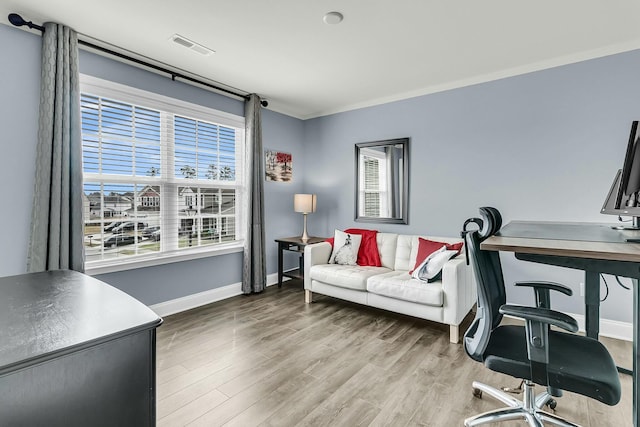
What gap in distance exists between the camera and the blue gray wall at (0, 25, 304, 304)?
2.38 meters

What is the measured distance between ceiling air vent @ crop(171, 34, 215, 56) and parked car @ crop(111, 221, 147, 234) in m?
1.78

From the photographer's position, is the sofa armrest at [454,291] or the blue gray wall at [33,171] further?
the sofa armrest at [454,291]

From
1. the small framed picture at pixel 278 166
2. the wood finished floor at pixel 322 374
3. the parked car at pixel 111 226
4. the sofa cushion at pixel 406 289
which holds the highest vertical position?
the small framed picture at pixel 278 166

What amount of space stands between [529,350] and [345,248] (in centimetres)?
265

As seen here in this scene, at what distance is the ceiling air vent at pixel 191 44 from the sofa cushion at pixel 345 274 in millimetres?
2520

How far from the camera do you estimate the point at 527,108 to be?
318cm

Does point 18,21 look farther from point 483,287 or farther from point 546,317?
point 546,317

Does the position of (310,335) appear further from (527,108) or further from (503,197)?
(527,108)

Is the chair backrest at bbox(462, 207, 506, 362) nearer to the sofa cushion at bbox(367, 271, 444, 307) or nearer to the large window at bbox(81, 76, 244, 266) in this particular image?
the sofa cushion at bbox(367, 271, 444, 307)

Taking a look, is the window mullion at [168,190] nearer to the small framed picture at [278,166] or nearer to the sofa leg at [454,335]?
the small framed picture at [278,166]

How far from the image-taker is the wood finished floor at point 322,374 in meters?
1.79

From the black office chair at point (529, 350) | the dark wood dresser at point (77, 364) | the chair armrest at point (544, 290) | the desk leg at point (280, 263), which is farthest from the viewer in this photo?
the desk leg at point (280, 263)

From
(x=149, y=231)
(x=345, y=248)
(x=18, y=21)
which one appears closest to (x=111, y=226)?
(x=149, y=231)

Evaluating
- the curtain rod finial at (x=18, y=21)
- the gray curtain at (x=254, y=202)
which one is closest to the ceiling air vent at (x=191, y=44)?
the curtain rod finial at (x=18, y=21)
